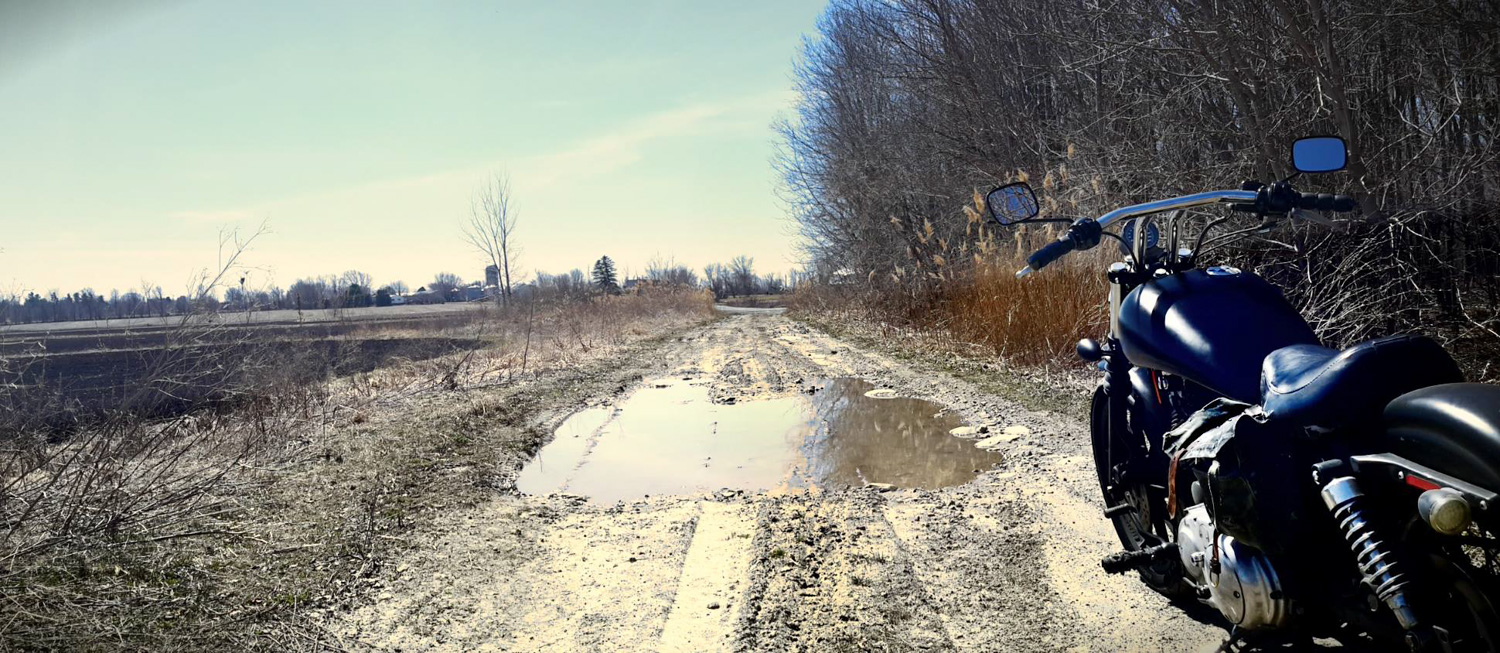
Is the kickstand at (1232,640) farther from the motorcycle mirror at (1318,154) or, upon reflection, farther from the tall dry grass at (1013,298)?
the tall dry grass at (1013,298)

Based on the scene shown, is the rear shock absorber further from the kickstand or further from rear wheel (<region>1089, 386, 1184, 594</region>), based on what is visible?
rear wheel (<region>1089, 386, 1184, 594</region>)

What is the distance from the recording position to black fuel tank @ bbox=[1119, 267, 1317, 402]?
2186mm

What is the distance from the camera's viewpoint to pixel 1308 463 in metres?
1.84

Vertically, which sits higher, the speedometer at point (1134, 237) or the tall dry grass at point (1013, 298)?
the speedometer at point (1134, 237)

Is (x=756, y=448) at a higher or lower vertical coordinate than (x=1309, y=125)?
lower

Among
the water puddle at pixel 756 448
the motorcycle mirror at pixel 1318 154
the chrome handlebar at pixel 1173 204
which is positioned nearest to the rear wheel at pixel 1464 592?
the chrome handlebar at pixel 1173 204

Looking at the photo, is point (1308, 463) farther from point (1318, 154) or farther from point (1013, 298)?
point (1013, 298)

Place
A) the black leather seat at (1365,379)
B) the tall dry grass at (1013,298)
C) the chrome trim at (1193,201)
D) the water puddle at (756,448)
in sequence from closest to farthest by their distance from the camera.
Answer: the black leather seat at (1365,379)
the chrome trim at (1193,201)
the water puddle at (756,448)
the tall dry grass at (1013,298)

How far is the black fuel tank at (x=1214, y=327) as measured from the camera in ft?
7.17

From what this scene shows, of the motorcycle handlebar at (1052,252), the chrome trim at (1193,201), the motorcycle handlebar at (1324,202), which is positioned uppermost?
the chrome trim at (1193,201)

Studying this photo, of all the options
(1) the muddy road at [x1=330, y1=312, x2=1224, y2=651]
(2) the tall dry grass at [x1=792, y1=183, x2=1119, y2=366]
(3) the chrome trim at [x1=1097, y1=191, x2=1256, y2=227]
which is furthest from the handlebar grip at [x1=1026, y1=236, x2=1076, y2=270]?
(2) the tall dry grass at [x1=792, y1=183, x2=1119, y2=366]

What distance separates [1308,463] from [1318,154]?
1394 millimetres

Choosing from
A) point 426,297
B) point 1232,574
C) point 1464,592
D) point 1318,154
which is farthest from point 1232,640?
point 426,297

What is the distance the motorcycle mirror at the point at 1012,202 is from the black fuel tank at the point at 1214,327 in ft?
2.08
